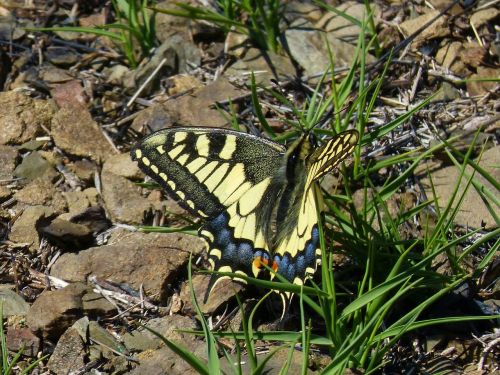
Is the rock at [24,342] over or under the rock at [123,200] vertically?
under

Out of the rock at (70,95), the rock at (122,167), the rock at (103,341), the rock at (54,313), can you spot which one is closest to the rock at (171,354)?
the rock at (103,341)

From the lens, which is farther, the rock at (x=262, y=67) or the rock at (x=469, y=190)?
the rock at (x=262, y=67)

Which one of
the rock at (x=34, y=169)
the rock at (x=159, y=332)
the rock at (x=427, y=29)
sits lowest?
the rock at (x=159, y=332)

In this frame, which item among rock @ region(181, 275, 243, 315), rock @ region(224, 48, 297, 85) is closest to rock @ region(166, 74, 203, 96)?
rock @ region(224, 48, 297, 85)

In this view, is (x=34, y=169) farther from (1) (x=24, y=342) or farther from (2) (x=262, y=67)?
(2) (x=262, y=67)

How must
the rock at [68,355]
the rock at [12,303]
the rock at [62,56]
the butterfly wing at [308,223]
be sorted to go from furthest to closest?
1. the rock at [62,56]
2. the rock at [12,303]
3. the rock at [68,355]
4. the butterfly wing at [308,223]

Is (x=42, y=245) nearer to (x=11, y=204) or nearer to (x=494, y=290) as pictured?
(x=11, y=204)

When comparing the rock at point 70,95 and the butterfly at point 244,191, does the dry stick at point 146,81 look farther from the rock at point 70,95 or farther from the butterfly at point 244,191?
the butterfly at point 244,191

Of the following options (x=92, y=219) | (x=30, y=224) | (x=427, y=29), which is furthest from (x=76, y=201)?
(x=427, y=29)
